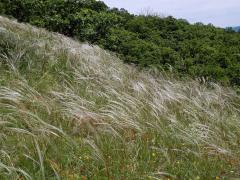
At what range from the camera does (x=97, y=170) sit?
15.0 ft

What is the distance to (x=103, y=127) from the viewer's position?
17.7ft

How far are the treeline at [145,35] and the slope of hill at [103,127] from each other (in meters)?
2.79

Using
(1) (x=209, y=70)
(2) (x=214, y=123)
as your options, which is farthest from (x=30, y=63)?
(1) (x=209, y=70)

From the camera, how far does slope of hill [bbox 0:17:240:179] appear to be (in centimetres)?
461

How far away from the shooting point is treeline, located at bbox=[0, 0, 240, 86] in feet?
35.9

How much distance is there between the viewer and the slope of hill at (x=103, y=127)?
461 cm

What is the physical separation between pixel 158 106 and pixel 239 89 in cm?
376

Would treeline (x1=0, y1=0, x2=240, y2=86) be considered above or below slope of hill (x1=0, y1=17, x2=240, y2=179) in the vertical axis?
above

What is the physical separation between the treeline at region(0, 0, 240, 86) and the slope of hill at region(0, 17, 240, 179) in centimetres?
279

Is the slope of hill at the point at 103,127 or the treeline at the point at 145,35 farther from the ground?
the treeline at the point at 145,35

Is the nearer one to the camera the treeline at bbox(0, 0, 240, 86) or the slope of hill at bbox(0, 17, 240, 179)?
the slope of hill at bbox(0, 17, 240, 179)

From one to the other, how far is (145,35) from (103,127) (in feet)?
26.7

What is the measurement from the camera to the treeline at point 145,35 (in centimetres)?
1093

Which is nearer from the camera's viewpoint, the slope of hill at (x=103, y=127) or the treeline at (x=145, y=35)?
the slope of hill at (x=103, y=127)
